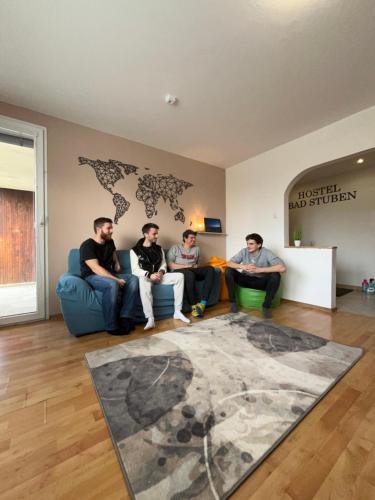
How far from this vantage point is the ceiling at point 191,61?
1.41m

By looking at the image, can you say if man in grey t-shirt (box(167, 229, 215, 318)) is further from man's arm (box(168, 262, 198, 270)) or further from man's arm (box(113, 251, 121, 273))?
man's arm (box(113, 251, 121, 273))

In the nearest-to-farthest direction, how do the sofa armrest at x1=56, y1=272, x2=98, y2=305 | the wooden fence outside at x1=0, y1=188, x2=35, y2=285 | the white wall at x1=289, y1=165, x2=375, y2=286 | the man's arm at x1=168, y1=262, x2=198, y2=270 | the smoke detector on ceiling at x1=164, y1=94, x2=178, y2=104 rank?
the sofa armrest at x1=56, y1=272, x2=98, y2=305, the smoke detector on ceiling at x1=164, y1=94, x2=178, y2=104, the man's arm at x1=168, y1=262, x2=198, y2=270, the wooden fence outside at x1=0, y1=188, x2=35, y2=285, the white wall at x1=289, y1=165, x2=375, y2=286

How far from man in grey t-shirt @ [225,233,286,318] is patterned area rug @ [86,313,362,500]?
0.73 metres

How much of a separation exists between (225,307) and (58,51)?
3233 mm

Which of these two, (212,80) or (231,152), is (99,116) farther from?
(231,152)

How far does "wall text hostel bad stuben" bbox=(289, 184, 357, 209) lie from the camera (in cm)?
421

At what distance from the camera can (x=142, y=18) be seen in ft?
4.73

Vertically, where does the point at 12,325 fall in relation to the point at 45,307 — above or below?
below

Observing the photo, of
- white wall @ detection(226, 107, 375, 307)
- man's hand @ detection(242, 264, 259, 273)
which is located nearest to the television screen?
white wall @ detection(226, 107, 375, 307)

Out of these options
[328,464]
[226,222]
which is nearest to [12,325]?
[328,464]

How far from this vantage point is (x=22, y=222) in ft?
10.7

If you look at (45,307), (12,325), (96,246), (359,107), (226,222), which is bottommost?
(12,325)

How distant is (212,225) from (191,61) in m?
2.58

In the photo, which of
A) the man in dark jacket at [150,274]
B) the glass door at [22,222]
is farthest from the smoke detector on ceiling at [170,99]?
the glass door at [22,222]
